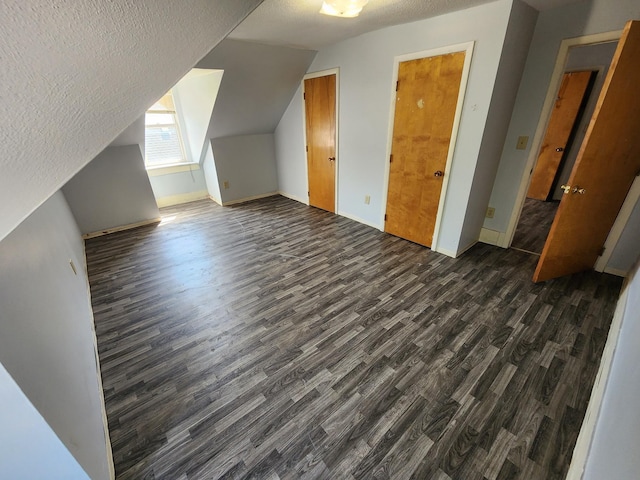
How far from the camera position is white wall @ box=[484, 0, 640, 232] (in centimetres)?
207

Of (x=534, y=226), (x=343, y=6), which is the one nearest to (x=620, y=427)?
(x=343, y=6)

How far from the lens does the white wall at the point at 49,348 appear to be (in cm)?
84

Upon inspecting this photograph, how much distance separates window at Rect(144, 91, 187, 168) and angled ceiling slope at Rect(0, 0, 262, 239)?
433 centimetres

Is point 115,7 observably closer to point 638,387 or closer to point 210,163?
point 638,387

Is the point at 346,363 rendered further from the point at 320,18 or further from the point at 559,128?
the point at 559,128

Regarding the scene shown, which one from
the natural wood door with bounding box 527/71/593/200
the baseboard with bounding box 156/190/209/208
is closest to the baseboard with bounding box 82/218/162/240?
the baseboard with bounding box 156/190/209/208

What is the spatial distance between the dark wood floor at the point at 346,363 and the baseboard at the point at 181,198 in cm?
202

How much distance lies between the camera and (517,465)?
1.23 metres

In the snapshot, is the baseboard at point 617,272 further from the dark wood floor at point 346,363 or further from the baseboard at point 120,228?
the baseboard at point 120,228

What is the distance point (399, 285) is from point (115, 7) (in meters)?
2.45

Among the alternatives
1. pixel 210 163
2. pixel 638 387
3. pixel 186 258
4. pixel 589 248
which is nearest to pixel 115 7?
pixel 638 387

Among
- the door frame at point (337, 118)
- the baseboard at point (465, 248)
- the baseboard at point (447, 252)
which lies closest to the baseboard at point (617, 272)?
the baseboard at point (465, 248)

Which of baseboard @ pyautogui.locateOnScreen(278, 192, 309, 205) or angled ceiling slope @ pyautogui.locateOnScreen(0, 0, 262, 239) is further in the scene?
baseboard @ pyautogui.locateOnScreen(278, 192, 309, 205)

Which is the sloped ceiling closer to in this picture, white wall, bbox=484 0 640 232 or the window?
the window
